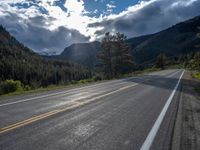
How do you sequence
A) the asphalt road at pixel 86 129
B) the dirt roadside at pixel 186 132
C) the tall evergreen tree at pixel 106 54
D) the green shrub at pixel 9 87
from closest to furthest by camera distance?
the asphalt road at pixel 86 129, the dirt roadside at pixel 186 132, the green shrub at pixel 9 87, the tall evergreen tree at pixel 106 54

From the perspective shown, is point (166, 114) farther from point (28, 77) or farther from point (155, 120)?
point (28, 77)

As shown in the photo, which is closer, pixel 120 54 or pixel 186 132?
pixel 186 132

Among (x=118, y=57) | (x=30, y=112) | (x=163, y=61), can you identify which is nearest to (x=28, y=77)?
(x=163, y=61)

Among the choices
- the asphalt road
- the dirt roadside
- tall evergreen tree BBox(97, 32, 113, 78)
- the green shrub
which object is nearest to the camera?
the asphalt road

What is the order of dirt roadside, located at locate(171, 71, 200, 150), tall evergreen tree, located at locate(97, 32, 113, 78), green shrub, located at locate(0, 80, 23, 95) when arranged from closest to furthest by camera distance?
1. dirt roadside, located at locate(171, 71, 200, 150)
2. green shrub, located at locate(0, 80, 23, 95)
3. tall evergreen tree, located at locate(97, 32, 113, 78)

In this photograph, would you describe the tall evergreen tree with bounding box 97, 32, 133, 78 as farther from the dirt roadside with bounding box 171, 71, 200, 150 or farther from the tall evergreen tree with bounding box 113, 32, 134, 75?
the dirt roadside with bounding box 171, 71, 200, 150

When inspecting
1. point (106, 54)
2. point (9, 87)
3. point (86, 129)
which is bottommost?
point (86, 129)

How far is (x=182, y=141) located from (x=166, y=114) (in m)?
3.51

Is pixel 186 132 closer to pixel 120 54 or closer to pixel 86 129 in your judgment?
pixel 86 129

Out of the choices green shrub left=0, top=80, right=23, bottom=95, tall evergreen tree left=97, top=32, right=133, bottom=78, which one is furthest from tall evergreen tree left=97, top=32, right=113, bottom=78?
green shrub left=0, top=80, right=23, bottom=95

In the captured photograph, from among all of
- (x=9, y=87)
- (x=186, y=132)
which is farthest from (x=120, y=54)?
(x=186, y=132)

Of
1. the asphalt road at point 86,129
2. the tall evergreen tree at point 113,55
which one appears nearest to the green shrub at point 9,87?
the asphalt road at point 86,129

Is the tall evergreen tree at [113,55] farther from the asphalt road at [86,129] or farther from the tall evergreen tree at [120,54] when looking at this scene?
the asphalt road at [86,129]

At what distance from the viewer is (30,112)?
9.22 meters
